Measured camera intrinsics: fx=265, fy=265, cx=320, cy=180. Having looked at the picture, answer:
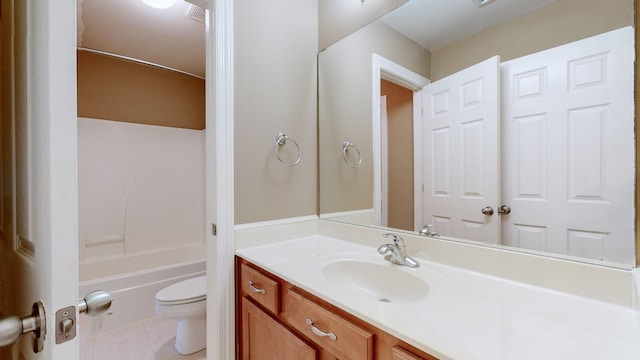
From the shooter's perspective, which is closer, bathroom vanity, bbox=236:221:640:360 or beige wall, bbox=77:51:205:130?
bathroom vanity, bbox=236:221:640:360

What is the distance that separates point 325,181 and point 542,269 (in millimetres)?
1100

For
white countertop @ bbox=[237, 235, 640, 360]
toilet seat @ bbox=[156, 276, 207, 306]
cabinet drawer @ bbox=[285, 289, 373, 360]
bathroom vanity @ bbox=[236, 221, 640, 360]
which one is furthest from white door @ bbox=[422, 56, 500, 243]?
toilet seat @ bbox=[156, 276, 207, 306]

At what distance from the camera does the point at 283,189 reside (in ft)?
4.99

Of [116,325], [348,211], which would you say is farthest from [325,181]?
[116,325]

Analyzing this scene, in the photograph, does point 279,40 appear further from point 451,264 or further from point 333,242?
point 451,264

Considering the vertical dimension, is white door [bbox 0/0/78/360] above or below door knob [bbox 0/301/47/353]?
above

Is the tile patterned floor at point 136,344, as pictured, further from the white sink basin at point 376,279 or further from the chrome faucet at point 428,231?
the chrome faucet at point 428,231

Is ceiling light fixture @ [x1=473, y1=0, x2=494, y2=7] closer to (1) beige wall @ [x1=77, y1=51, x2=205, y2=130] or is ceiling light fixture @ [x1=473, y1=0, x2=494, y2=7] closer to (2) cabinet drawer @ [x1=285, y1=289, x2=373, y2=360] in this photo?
(2) cabinet drawer @ [x1=285, y1=289, x2=373, y2=360]

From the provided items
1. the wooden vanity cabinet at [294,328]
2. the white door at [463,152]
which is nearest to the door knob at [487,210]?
the white door at [463,152]

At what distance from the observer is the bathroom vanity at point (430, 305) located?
57cm

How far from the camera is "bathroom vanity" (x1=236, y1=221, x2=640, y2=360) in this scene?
570 millimetres

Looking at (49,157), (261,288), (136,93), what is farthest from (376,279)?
(136,93)

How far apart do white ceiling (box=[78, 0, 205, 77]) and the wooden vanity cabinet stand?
5.73 ft

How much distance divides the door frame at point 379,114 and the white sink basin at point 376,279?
10.6 inches
